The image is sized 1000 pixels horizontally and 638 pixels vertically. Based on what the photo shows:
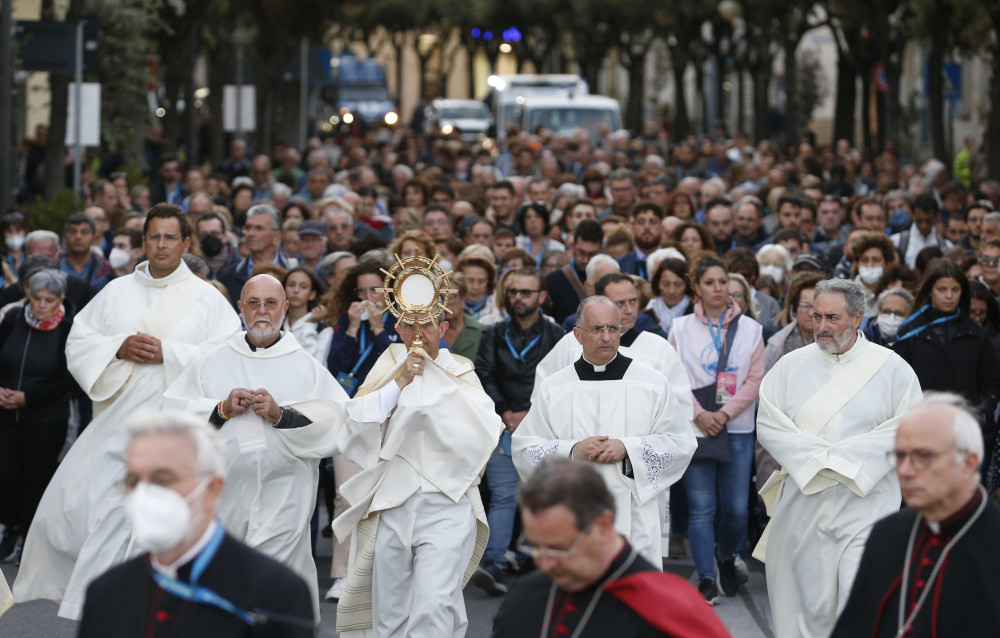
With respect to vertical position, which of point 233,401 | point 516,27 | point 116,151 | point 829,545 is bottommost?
point 829,545

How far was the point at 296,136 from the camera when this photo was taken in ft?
116

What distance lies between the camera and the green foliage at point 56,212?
16.9 meters

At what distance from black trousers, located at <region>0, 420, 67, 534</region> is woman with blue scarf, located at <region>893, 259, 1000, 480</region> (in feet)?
16.8

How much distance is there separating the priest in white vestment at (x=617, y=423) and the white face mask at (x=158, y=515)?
351cm

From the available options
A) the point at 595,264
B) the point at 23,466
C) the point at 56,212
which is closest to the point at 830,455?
the point at 595,264

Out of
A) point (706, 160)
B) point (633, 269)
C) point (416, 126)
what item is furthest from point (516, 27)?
point (633, 269)

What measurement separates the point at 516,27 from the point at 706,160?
40271mm

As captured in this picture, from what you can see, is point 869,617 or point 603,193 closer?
point 869,617

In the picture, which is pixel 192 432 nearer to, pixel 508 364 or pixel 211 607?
pixel 211 607

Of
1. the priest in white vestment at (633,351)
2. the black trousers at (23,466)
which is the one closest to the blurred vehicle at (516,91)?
the black trousers at (23,466)

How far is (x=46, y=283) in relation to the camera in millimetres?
10156

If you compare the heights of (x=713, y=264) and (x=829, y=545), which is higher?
(x=713, y=264)

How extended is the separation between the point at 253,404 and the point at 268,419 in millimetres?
131

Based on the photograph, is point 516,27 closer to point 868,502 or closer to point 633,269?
point 633,269
